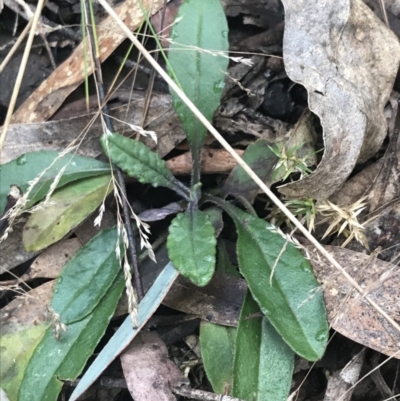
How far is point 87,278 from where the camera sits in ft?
4.27

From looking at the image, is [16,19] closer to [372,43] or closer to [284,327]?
[372,43]

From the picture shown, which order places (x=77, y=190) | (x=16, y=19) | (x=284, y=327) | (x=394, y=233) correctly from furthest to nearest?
(x=16, y=19) → (x=77, y=190) → (x=394, y=233) → (x=284, y=327)

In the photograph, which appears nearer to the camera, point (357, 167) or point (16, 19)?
point (357, 167)

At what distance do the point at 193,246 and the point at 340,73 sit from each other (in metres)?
0.52

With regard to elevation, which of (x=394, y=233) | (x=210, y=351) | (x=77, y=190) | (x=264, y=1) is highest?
(x=264, y=1)

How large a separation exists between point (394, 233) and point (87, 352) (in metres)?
0.77

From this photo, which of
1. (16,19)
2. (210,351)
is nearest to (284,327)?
(210,351)

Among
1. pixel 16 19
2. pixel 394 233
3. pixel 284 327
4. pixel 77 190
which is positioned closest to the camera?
pixel 284 327

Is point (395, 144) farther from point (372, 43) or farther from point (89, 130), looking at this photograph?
point (89, 130)

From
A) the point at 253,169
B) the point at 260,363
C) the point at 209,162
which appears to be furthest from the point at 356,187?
the point at 260,363

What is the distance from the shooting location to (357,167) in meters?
1.36

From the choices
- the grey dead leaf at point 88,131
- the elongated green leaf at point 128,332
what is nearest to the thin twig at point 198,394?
the elongated green leaf at point 128,332

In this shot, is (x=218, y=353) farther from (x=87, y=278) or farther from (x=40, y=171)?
(x=40, y=171)

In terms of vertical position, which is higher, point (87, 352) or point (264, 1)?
point (264, 1)
